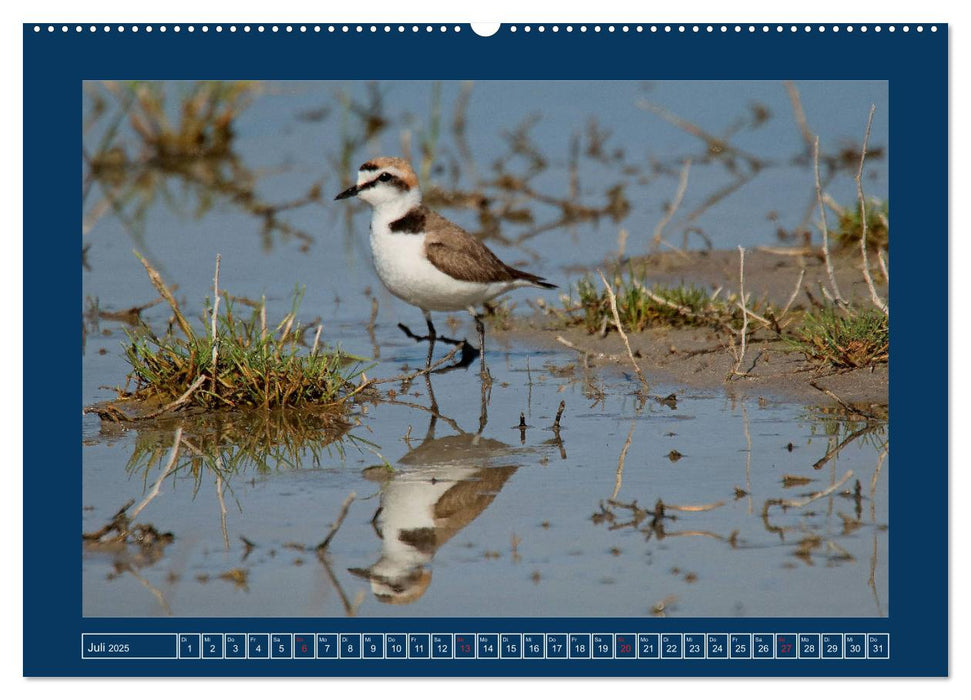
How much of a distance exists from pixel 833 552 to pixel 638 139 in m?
9.35

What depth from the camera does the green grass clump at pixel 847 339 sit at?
7336 mm

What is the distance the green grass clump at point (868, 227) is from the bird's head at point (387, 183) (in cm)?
333

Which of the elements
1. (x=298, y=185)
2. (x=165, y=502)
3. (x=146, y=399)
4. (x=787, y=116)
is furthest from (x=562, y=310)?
(x=787, y=116)

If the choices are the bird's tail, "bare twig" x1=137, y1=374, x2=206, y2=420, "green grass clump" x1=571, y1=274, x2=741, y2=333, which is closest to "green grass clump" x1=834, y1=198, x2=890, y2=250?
"green grass clump" x1=571, y1=274, x2=741, y2=333

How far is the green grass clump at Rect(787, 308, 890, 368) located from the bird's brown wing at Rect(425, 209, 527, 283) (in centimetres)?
182

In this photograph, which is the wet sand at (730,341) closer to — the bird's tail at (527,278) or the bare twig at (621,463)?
the bird's tail at (527,278)

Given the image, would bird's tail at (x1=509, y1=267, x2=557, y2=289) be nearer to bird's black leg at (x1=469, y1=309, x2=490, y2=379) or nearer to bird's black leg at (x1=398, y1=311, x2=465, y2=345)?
bird's black leg at (x1=469, y1=309, x2=490, y2=379)

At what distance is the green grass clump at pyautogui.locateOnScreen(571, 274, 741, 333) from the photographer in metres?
8.45

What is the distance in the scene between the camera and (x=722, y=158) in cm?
1326

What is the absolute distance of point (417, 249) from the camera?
802 centimetres

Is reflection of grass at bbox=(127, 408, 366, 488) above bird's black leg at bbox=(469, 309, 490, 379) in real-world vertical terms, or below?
below

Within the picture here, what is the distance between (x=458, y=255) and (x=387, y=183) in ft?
2.03

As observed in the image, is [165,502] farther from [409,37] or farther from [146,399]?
[409,37]

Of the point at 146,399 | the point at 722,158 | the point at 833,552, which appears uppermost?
the point at 722,158
